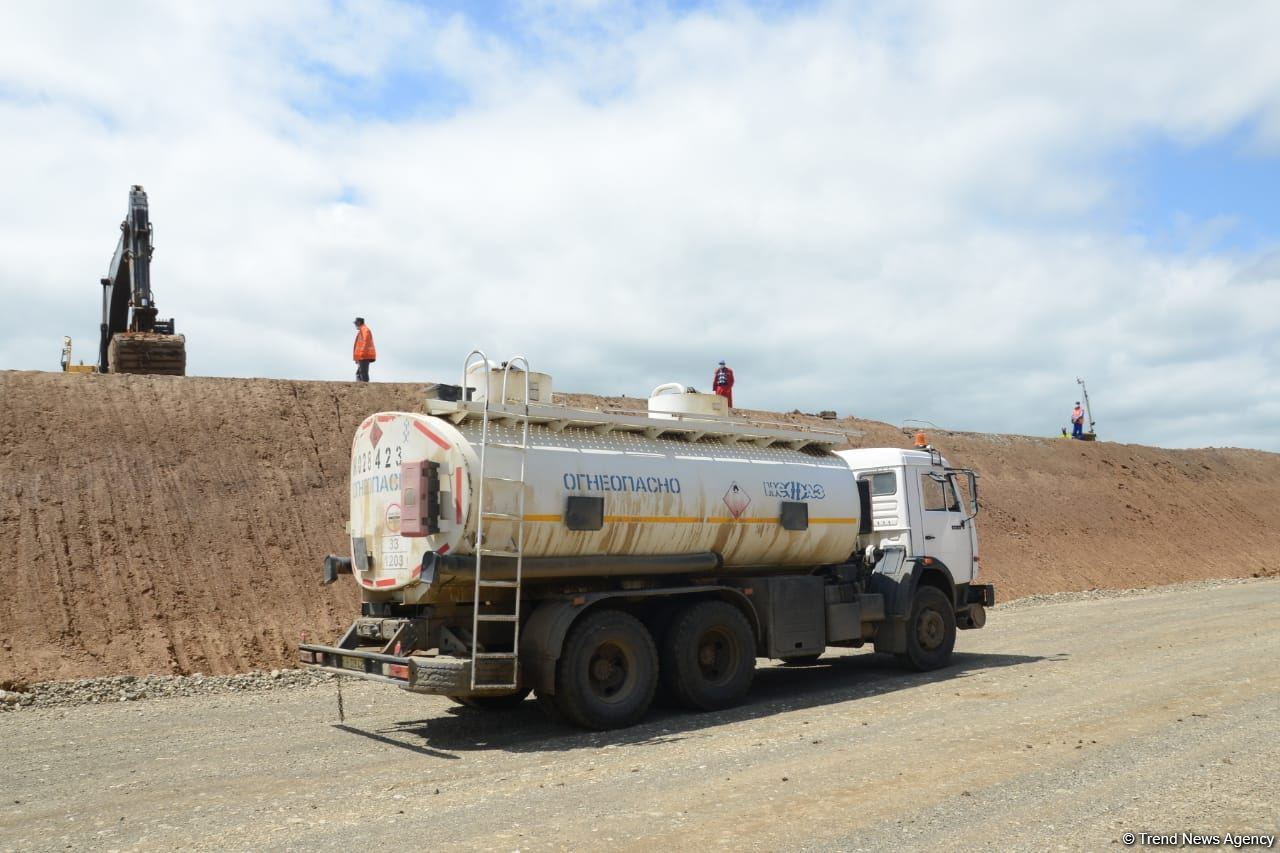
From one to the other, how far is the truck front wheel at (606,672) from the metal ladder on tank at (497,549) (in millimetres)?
544

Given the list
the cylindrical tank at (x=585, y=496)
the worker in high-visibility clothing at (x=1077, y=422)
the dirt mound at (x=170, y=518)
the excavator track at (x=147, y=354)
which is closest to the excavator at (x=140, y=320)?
the excavator track at (x=147, y=354)

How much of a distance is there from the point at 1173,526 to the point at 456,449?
1460 inches

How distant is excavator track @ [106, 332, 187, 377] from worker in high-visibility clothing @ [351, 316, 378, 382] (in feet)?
12.7

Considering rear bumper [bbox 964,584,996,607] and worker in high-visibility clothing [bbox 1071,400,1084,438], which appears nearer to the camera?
rear bumper [bbox 964,584,996,607]

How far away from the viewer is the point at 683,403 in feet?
41.1

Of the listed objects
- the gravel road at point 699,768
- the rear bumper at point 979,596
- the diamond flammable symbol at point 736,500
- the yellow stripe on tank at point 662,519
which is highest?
the diamond flammable symbol at point 736,500

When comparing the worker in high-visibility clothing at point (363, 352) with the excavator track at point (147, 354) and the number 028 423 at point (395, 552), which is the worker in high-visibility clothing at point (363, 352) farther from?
the number 028 423 at point (395, 552)

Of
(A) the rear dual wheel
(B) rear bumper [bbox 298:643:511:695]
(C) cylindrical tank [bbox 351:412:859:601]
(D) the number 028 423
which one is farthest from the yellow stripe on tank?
(B) rear bumper [bbox 298:643:511:695]

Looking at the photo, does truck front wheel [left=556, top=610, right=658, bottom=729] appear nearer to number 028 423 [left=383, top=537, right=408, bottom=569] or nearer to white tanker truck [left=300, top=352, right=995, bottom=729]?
white tanker truck [left=300, top=352, right=995, bottom=729]

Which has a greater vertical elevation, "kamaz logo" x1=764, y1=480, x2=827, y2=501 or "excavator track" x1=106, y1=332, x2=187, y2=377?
"excavator track" x1=106, y1=332, x2=187, y2=377

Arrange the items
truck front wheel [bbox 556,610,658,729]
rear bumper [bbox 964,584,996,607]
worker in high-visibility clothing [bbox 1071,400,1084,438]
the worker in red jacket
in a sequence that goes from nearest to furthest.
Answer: truck front wheel [bbox 556,610,658,729] → rear bumper [bbox 964,584,996,607] → the worker in red jacket → worker in high-visibility clothing [bbox 1071,400,1084,438]

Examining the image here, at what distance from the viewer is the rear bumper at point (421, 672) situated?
938cm

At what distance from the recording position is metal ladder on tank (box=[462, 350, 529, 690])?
9633 millimetres

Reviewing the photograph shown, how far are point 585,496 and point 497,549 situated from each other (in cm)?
112
